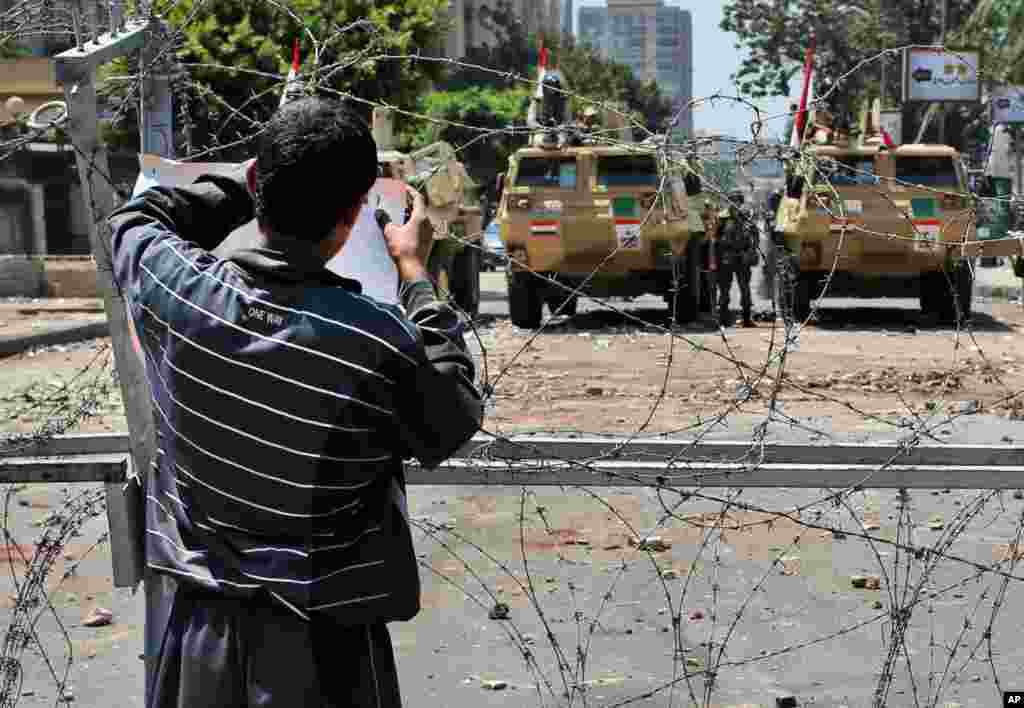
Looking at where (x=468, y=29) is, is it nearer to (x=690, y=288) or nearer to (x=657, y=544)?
(x=690, y=288)

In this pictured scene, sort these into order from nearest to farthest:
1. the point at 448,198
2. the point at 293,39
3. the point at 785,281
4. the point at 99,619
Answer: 1. the point at 785,281
2. the point at 99,619
3. the point at 448,198
4. the point at 293,39

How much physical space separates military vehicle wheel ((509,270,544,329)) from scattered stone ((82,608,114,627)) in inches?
483

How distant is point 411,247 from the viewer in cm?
245

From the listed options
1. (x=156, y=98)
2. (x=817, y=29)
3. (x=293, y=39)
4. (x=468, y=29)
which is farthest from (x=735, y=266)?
(x=468, y=29)

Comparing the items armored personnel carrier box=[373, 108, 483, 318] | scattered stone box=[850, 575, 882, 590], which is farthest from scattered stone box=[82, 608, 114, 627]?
armored personnel carrier box=[373, 108, 483, 318]

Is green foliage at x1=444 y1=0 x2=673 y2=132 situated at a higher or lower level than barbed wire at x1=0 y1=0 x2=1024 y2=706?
higher

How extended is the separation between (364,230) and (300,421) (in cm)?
77

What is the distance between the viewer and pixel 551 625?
5.43 meters

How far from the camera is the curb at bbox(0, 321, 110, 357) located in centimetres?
1575

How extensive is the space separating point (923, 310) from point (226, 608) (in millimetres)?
17841

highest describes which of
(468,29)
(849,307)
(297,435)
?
(468,29)

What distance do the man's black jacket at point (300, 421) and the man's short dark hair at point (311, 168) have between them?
0.05 metres

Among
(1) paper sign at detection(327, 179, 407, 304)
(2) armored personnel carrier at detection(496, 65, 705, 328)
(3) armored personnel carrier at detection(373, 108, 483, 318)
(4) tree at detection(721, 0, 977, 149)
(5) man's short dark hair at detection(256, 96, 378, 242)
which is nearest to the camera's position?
(5) man's short dark hair at detection(256, 96, 378, 242)

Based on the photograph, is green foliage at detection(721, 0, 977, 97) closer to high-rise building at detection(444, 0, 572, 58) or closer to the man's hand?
high-rise building at detection(444, 0, 572, 58)
